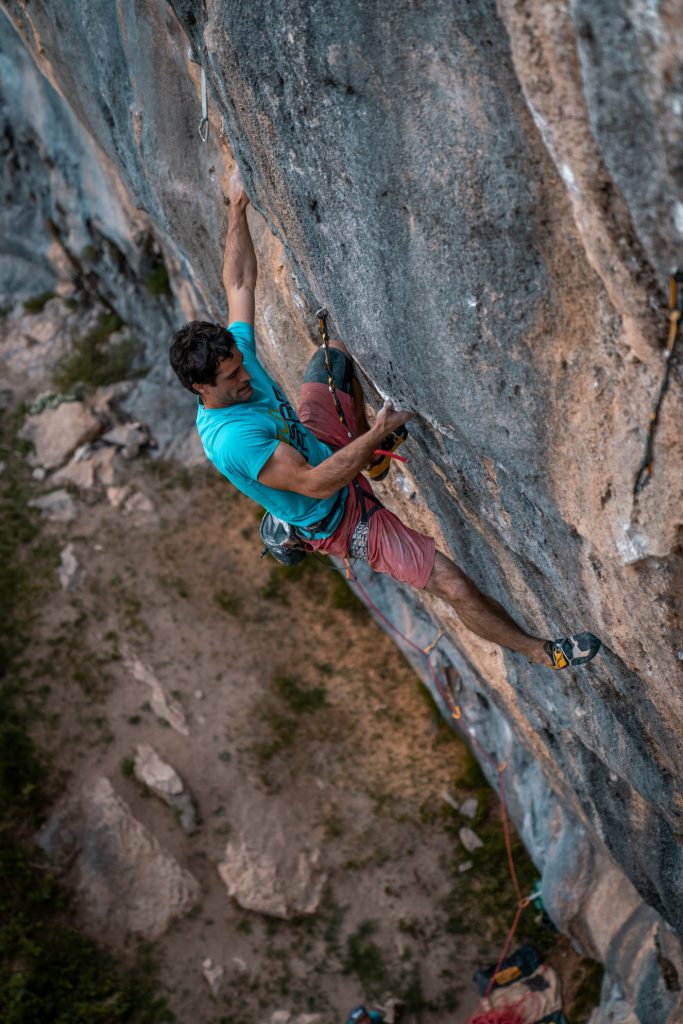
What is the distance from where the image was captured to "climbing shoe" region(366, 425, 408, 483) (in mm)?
4445

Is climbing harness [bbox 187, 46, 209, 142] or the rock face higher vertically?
climbing harness [bbox 187, 46, 209, 142]

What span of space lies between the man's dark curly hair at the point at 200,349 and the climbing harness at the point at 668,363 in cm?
192

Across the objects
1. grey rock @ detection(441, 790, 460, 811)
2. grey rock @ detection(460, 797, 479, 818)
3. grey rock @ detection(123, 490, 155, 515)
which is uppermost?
grey rock @ detection(123, 490, 155, 515)

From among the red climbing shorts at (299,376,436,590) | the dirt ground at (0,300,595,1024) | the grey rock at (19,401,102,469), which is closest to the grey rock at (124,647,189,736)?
the dirt ground at (0,300,595,1024)

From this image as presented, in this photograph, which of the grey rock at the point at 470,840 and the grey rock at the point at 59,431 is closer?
the grey rock at the point at 470,840

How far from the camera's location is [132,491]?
39.2 ft

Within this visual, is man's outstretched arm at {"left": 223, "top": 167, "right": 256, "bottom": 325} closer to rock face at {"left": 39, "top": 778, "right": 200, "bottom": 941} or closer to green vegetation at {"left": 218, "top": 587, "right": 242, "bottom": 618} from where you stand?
green vegetation at {"left": 218, "top": 587, "right": 242, "bottom": 618}

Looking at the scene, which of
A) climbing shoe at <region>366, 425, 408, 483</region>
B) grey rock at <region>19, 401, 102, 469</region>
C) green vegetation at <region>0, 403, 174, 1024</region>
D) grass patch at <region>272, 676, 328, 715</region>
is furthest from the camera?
grey rock at <region>19, 401, 102, 469</region>

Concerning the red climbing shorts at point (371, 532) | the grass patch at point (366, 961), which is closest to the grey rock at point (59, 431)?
the grass patch at point (366, 961)

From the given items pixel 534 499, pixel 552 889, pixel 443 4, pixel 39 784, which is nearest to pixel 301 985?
pixel 552 889

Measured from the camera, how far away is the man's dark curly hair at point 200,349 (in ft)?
12.5

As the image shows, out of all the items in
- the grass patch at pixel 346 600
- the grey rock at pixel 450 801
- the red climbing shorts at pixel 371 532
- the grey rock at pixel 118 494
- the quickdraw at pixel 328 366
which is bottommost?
the grey rock at pixel 450 801

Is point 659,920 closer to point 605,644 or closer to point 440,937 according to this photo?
point 440,937

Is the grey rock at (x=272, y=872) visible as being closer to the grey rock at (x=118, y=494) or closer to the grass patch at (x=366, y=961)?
the grass patch at (x=366, y=961)
